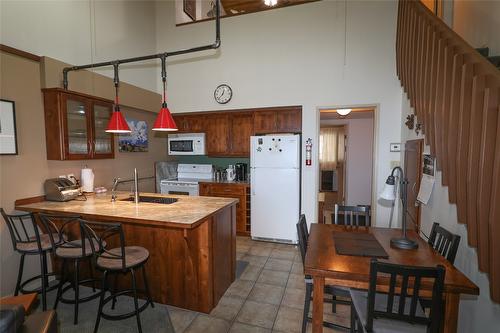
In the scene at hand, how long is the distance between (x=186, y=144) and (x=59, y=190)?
2.26 metres

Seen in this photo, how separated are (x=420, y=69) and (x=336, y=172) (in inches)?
194

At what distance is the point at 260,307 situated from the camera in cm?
238

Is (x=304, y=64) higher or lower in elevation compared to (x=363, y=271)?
higher

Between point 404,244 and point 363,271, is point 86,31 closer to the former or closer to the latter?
point 363,271

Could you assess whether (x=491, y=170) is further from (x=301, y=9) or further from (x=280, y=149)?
(x=301, y=9)

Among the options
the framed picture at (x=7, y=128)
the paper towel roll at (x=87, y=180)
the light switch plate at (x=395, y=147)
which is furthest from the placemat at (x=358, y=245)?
the framed picture at (x=7, y=128)

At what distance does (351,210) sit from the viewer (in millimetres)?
2629

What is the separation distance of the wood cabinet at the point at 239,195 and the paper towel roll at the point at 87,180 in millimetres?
1722

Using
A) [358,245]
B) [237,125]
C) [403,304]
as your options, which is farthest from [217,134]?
[403,304]

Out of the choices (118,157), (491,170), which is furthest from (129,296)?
(491,170)

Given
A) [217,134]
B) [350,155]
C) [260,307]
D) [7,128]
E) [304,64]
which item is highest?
→ [304,64]

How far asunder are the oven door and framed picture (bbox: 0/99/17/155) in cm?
228

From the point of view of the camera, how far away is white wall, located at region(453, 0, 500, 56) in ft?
6.88

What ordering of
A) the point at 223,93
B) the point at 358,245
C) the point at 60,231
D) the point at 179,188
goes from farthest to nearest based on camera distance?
the point at 179,188, the point at 223,93, the point at 60,231, the point at 358,245
